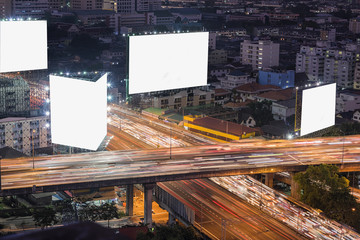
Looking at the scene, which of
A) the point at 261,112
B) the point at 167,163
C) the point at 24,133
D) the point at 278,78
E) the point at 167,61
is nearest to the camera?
the point at 167,163

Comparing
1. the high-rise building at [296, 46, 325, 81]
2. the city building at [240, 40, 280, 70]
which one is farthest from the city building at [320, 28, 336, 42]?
the high-rise building at [296, 46, 325, 81]

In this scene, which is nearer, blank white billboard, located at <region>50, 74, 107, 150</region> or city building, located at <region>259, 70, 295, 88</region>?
blank white billboard, located at <region>50, 74, 107, 150</region>

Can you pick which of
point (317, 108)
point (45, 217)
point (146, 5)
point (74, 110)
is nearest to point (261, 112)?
point (317, 108)

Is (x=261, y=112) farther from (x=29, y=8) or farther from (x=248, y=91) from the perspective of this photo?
(x=29, y=8)

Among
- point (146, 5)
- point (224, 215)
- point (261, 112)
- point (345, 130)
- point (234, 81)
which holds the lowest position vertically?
point (224, 215)

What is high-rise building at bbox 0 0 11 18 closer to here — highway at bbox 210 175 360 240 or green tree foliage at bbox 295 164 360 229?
highway at bbox 210 175 360 240

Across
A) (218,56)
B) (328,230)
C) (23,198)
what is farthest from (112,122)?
(218,56)

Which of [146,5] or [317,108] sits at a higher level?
Result: [146,5]
